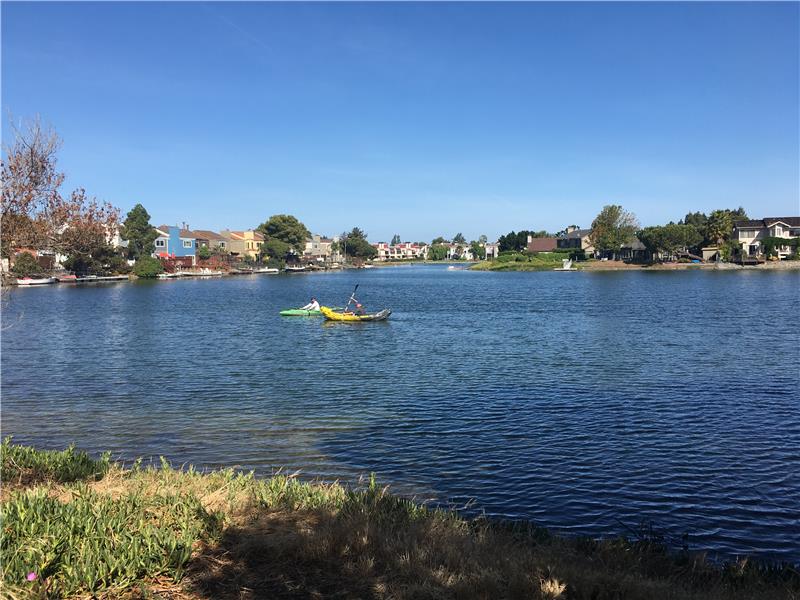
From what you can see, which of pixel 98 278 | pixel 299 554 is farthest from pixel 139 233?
pixel 299 554

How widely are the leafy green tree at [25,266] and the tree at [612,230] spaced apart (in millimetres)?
153778

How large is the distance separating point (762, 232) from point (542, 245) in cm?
6452

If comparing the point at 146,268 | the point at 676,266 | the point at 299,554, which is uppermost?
the point at 146,268

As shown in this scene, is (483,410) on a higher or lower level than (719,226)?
lower

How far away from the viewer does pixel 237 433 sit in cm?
1762

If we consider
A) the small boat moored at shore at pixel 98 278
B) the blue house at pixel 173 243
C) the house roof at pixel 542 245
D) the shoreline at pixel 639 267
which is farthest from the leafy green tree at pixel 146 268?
the house roof at pixel 542 245

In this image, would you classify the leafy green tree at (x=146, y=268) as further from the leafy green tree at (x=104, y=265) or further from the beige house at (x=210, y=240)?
the beige house at (x=210, y=240)

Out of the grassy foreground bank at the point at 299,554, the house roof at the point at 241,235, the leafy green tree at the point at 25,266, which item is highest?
the house roof at the point at 241,235

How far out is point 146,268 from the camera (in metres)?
122

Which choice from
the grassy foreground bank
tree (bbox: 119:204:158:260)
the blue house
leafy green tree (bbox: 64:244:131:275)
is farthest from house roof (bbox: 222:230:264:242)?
the grassy foreground bank

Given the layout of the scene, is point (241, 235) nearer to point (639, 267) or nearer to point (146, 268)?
point (146, 268)

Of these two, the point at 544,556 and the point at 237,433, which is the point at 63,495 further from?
the point at 237,433

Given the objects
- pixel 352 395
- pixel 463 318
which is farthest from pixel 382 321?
pixel 352 395

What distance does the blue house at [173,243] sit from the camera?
14075cm
